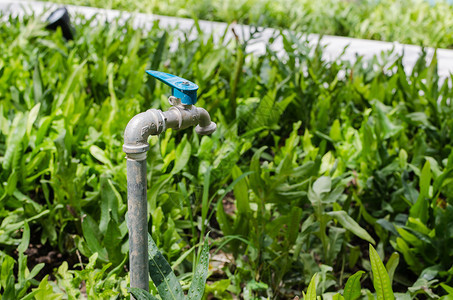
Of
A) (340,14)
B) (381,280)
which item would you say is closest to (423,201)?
(381,280)

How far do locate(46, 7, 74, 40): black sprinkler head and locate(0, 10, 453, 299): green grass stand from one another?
101 centimetres

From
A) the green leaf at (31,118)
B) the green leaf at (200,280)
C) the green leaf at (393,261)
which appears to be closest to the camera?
the green leaf at (200,280)

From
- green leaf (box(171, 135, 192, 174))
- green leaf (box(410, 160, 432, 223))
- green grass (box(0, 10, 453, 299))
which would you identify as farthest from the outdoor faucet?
green leaf (box(410, 160, 432, 223))

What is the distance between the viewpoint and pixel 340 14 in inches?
277

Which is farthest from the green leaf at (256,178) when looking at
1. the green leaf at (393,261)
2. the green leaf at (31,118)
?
the green leaf at (31,118)

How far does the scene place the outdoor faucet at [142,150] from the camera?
1.04 m

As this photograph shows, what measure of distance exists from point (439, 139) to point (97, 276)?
1717 millimetres

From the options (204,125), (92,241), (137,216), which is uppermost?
(204,125)

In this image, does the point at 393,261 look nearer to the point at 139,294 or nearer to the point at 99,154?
the point at 139,294

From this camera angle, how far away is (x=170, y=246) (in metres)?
1.59

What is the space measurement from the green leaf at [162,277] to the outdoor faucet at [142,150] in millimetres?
34

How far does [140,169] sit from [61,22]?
125 inches

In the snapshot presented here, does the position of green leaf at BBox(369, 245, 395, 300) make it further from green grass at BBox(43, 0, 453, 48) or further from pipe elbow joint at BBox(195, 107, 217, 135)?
green grass at BBox(43, 0, 453, 48)

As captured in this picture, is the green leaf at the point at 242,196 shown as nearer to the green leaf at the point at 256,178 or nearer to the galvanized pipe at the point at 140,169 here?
the green leaf at the point at 256,178
